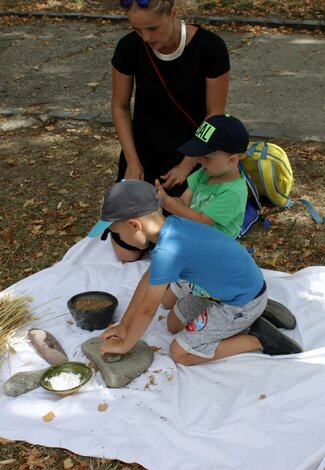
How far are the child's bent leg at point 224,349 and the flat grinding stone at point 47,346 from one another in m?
0.58

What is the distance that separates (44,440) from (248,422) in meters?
0.88

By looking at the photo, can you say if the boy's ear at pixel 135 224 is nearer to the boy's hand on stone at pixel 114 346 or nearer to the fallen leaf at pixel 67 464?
the boy's hand on stone at pixel 114 346

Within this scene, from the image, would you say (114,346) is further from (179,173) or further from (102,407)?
(179,173)

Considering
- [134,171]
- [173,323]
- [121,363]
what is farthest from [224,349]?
[134,171]

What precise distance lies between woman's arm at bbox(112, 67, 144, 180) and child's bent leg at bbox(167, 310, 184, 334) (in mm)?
1062

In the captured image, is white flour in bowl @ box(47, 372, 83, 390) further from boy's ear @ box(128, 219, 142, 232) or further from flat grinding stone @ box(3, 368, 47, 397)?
boy's ear @ box(128, 219, 142, 232)

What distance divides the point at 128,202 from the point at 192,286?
2.46ft

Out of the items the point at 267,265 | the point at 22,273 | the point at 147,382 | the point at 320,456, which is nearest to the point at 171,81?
the point at 267,265

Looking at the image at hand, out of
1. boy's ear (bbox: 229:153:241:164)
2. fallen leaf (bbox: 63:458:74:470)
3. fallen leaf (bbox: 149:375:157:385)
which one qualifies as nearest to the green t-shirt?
boy's ear (bbox: 229:153:241:164)

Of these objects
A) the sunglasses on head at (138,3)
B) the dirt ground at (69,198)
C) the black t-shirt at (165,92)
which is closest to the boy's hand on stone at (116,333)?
the dirt ground at (69,198)

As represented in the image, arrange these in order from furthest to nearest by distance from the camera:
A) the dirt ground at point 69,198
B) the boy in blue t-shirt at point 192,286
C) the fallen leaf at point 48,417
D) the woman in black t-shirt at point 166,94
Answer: the dirt ground at point 69,198 < the woman in black t-shirt at point 166,94 < the fallen leaf at point 48,417 < the boy in blue t-shirt at point 192,286

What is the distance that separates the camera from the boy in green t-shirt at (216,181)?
3.04 metres

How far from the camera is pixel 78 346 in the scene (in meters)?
3.14

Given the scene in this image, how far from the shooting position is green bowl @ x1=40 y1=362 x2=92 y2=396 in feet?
9.02
